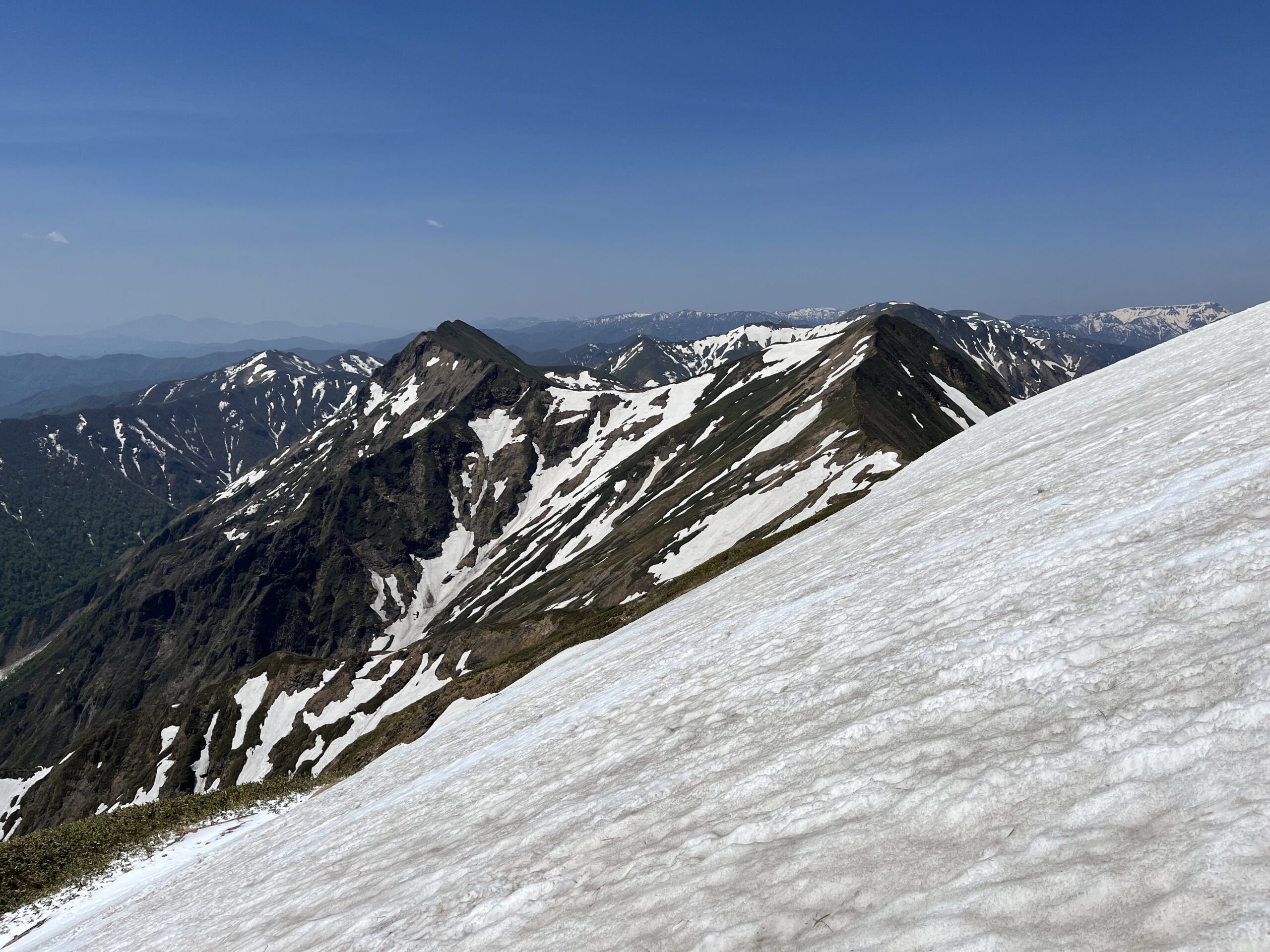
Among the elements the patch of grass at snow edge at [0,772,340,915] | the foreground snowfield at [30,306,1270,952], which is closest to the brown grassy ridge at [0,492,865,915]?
the patch of grass at snow edge at [0,772,340,915]

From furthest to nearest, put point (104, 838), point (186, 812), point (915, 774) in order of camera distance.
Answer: point (186, 812) → point (104, 838) → point (915, 774)

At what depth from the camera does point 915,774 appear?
642 centimetres

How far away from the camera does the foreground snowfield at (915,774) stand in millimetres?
4660

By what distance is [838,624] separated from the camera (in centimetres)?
1202

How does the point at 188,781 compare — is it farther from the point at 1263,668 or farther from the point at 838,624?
the point at 1263,668

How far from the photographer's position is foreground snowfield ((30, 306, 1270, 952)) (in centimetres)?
466

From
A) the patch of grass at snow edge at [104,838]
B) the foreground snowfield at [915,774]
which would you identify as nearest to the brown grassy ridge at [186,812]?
the patch of grass at snow edge at [104,838]

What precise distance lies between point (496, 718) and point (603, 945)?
15512 mm

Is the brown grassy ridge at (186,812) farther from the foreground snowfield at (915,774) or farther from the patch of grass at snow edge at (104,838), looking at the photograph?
the foreground snowfield at (915,774)

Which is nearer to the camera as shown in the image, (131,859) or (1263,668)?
(1263,668)

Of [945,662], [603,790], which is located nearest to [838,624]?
[945,662]

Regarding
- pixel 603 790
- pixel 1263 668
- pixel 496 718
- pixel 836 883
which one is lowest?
pixel 496 718

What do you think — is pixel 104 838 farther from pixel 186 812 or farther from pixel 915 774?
pixel 915 774

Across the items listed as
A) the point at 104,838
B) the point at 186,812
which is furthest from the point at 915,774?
the point at 186,812
